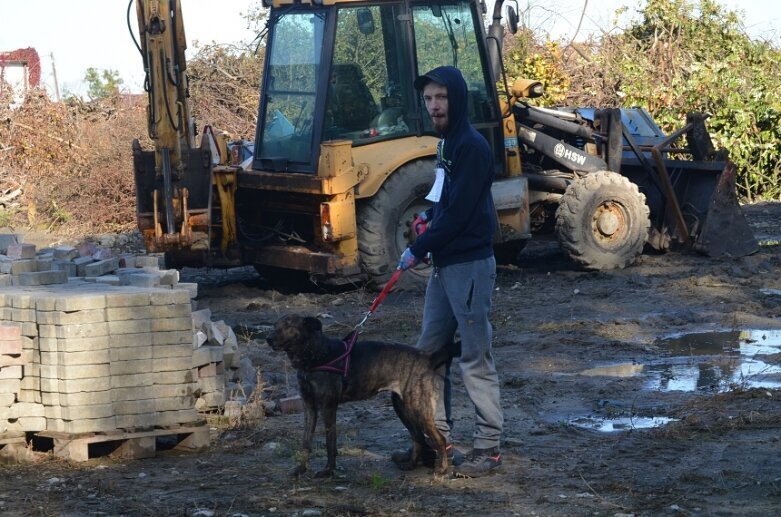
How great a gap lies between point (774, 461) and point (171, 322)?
3.40m

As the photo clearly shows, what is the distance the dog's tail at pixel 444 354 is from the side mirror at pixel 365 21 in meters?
6.16

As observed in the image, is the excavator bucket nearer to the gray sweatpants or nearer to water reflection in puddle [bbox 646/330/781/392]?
water reflection in puddle [bbox 646/330/781/392]

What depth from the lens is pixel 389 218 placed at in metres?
11.8

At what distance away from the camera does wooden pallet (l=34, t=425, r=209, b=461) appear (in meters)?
6.36

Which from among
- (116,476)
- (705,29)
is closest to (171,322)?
(116,476)

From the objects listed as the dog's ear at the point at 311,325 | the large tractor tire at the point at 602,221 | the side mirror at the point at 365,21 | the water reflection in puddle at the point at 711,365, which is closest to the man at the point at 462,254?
the dog's ear at the point at 311,325

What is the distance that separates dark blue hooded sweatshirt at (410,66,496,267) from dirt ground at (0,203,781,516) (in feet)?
3.99

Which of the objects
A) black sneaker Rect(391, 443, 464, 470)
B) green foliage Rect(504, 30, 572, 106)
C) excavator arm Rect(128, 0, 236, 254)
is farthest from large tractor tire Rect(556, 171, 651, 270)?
black sneaker Rect(391, 443, 464, 470)

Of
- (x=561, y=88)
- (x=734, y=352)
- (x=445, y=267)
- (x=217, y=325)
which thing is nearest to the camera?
(x=445, y=267)

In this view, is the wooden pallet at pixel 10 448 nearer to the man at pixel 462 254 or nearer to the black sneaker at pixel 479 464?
the man at pixel 462 254

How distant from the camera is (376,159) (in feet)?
38.5

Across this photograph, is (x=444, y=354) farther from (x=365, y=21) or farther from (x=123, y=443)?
(x=365, y=21)

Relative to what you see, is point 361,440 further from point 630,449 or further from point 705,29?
point 705,29

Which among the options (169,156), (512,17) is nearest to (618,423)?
(512,17)
